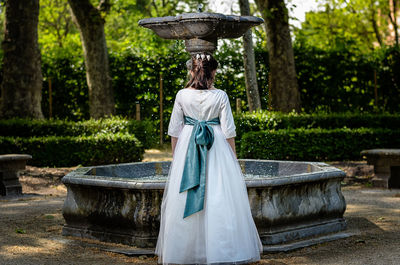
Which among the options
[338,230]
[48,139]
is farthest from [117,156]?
[338,230]

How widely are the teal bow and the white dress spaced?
0.16 ft

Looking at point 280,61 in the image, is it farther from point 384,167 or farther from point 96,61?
point 384,167

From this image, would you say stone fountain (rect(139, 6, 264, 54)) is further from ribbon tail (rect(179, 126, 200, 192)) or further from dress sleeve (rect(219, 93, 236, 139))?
ribbon tail (rect(179, 126, 200, 192))

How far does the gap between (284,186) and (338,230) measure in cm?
108

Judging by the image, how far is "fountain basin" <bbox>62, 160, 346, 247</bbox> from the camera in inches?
223

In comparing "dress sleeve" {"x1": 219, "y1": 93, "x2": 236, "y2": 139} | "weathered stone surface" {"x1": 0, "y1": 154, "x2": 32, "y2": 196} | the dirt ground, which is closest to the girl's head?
"dress sleeve" {"x1": 219, "y1": 93, "x2": 236, "y2": 139}

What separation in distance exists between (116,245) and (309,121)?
29.6 ft

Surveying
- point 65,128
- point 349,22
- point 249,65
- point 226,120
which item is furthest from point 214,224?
point 349,22

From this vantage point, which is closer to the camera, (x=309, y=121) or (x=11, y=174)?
(x=11, y=174)

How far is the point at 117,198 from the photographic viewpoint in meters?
5.84

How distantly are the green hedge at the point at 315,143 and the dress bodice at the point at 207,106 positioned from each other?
723 cm

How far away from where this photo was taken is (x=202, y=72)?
500 cm

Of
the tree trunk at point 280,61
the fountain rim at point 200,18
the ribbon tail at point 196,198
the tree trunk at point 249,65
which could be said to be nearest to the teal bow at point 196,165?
the ribbon tail at point 196,198

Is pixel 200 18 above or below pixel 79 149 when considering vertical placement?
above
